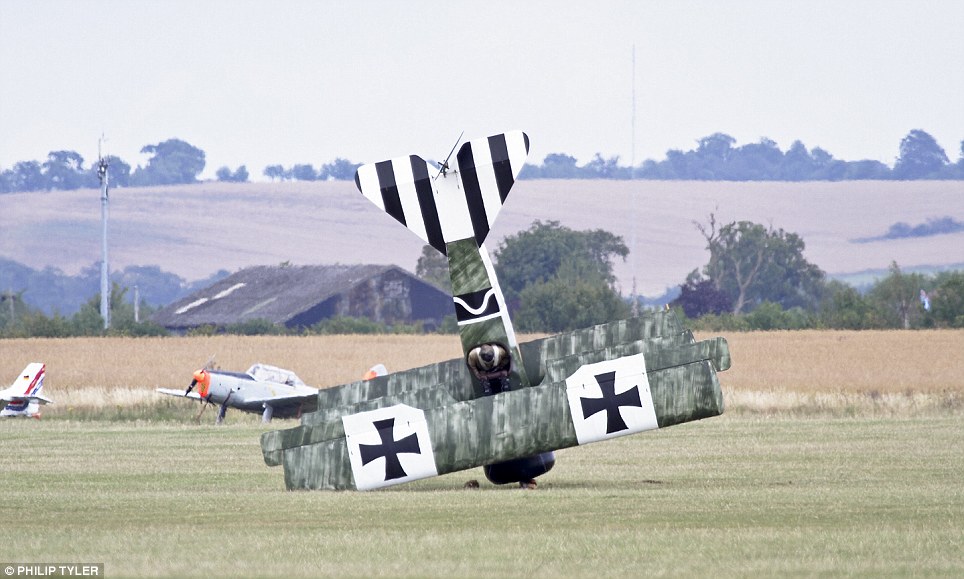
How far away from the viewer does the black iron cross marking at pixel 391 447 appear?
15752mm

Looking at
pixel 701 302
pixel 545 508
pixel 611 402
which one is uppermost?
pixel 701 302

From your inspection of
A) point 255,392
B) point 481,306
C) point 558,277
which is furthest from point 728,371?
point 558,277

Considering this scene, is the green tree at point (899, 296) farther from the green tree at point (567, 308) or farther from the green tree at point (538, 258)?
the green tree at point (538, 258)

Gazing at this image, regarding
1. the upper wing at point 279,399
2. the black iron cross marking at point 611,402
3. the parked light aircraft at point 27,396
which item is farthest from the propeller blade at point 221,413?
the black iron cross marking at point 611,402

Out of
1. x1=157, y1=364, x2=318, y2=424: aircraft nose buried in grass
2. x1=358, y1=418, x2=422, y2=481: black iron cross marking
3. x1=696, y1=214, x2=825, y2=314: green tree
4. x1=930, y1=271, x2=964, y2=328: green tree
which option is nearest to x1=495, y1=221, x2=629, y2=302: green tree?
x1=696, y1=214, x2=825, y2=314: green tree

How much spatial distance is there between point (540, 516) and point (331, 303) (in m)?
81.5

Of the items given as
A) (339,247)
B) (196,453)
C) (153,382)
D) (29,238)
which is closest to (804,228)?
(339,247)

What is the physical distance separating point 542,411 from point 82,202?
192 metres

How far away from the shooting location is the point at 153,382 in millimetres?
45188

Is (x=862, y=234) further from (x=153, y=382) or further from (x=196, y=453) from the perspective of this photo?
(x=196, y=453)

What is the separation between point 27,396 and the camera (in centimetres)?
3572

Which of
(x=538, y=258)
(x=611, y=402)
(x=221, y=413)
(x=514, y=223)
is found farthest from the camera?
(x=514, y=223)

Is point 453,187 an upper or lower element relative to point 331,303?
upper

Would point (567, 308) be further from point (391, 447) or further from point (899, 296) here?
point (391, 447)
